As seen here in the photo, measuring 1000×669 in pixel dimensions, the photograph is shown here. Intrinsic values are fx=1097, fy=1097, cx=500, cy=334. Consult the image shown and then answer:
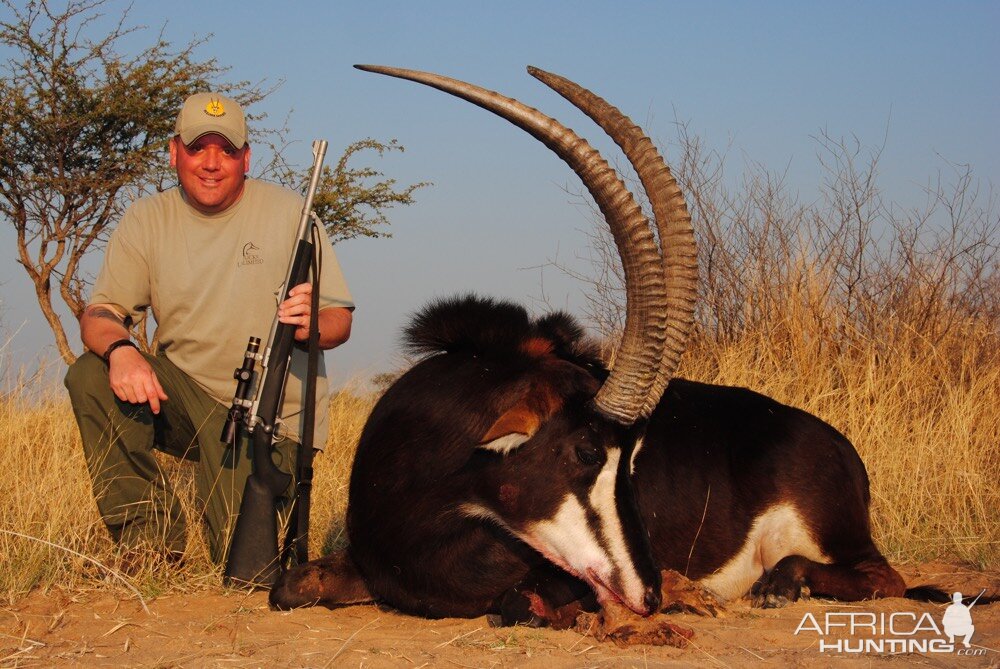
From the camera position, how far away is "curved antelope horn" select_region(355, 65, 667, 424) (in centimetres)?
409

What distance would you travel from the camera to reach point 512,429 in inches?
163

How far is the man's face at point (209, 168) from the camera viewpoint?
218 inches

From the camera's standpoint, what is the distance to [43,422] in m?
7.95

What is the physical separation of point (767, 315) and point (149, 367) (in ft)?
20.1

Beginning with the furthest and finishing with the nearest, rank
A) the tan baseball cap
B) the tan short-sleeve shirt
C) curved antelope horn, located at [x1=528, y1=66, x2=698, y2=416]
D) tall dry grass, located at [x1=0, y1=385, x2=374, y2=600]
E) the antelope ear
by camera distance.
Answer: the tan short-sleeve shirt → the tan baseball cap → tall dry grass, located at [x1=0, y1=385, x2=374, y2=600] → curved antelope horn, located at [x1=528, y1=66, x2=698, y2=416] → the antelope ear

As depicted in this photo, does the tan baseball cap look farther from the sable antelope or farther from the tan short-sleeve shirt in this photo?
the sable antelope

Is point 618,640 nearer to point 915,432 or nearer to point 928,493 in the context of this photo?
point 928,493

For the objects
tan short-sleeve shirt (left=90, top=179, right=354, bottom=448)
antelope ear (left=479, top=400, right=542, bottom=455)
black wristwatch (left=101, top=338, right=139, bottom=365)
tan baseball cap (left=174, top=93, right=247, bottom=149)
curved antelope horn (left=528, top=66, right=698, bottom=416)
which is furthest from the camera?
tan short-sleeve shirt (left=90, top=179, right=354, bottom=448)

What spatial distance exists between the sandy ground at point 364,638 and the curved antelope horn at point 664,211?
98 cm

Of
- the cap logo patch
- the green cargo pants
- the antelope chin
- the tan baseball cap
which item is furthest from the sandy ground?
the cap logo patch

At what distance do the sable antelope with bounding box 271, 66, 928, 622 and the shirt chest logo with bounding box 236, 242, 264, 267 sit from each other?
46.2 inches

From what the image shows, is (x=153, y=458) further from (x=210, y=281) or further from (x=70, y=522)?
(x=210, y=281)

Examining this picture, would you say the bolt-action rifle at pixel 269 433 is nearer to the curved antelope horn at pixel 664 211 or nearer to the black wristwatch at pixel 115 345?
the black wristwatch at pixel 115 345

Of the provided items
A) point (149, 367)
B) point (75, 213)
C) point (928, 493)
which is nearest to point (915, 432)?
point (928, 493)
